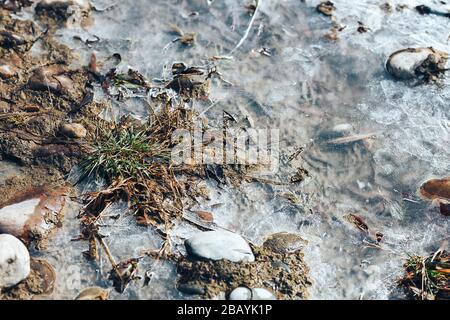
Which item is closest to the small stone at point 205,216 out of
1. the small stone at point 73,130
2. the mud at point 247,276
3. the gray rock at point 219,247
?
the gray rock at point 219,247

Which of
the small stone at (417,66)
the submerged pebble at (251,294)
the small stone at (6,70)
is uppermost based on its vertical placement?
the small stone at (6,70)

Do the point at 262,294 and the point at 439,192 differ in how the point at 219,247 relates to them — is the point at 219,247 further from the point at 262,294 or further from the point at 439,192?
the point at 439,192

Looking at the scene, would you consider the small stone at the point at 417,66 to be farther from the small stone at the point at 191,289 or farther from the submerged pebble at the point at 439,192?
the small stone at the point at 191,289

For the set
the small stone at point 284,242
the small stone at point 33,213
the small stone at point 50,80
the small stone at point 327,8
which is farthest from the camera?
the small stone at point 327,8

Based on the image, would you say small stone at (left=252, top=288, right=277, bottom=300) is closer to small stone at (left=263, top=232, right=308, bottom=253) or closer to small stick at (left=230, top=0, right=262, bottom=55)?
small stone at (left=263, top=232, right=308, bottom=253)
